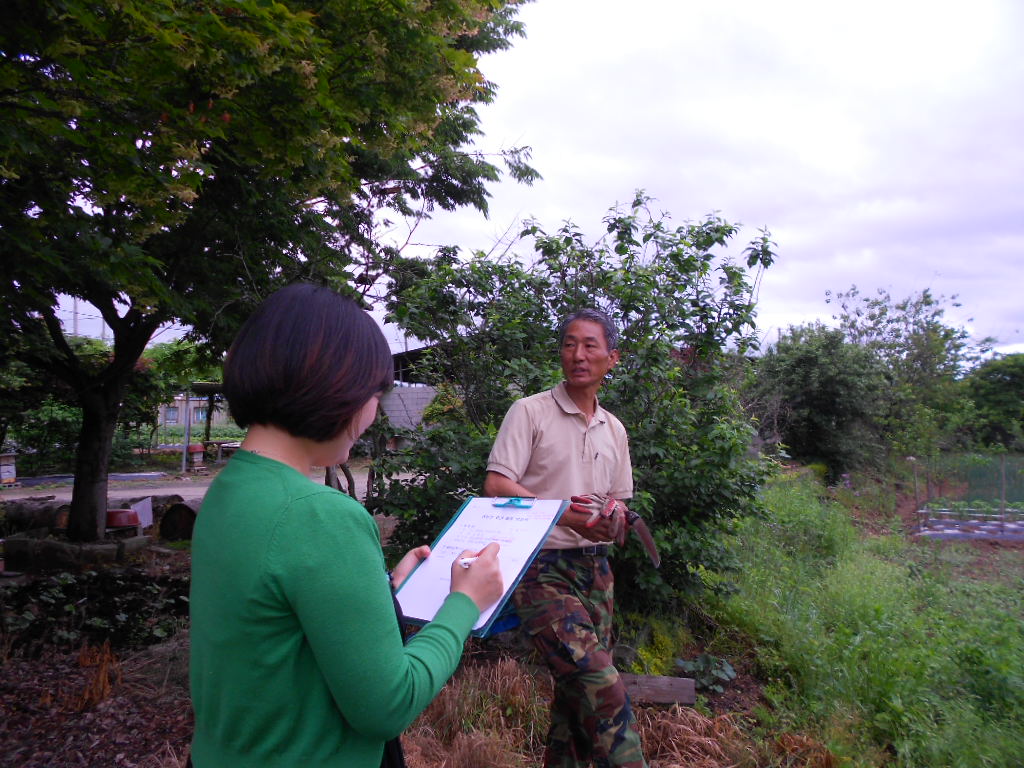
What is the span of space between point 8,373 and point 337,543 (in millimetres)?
11971

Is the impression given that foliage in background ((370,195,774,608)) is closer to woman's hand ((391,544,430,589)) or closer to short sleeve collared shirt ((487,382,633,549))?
short sleeve collared shirt ((487,382,633,549))

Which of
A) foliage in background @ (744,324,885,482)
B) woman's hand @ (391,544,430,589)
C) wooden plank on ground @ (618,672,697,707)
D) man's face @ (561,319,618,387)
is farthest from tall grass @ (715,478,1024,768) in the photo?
foliage in background @ (744,324,885,482)

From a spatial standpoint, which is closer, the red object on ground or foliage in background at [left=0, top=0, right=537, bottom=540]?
foliage in background at [left=0, top=0, right=537, bottom=540]

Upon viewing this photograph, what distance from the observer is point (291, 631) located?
108 centimetres

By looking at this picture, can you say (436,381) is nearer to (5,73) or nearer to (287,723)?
(5,73)

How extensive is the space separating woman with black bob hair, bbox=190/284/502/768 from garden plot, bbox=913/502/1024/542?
12013 millimetres

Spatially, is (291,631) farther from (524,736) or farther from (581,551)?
(524,736)

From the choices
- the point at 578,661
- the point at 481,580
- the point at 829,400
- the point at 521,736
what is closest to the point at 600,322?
the point at 578,661

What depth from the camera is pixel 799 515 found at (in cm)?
842

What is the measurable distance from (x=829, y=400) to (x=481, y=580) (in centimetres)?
1641

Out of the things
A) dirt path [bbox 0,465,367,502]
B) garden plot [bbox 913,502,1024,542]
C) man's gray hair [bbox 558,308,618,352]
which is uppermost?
man's gray hair [bbox 558,308,618,352]

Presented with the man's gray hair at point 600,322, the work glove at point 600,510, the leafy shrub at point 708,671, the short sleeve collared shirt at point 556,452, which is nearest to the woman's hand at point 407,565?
the work glove at point 600,510

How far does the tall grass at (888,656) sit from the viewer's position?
3432 mm

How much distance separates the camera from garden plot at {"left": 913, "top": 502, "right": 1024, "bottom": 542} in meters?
11.4
